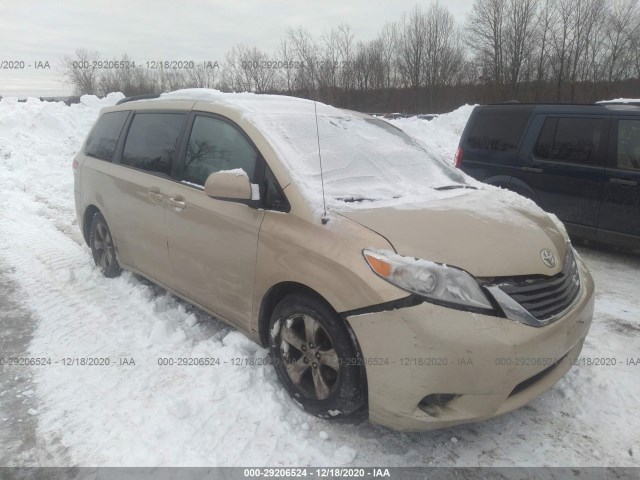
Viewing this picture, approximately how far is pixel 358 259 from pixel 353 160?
1.08m

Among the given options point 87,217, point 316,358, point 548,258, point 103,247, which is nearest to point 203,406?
point 316,358

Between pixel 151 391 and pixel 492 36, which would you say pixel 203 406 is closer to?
pixel 151 391

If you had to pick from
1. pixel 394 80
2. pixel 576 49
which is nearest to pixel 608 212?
pixel 576 49

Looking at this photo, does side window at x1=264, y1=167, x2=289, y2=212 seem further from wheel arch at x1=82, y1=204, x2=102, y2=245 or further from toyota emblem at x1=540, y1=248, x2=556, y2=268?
wheel arch at x1=82, y1=204, x2=102, y2=245

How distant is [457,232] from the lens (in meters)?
2.53

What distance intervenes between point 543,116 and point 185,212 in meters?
4.88

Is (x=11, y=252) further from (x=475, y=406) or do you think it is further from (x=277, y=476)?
(x=475, y=406)

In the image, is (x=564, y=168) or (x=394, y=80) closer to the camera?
(x=564, y=168)

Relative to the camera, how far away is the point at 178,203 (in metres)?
3.52

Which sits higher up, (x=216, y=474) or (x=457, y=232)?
(x=457, y=232)

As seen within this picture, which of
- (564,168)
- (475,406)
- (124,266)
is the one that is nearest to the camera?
(475,406)

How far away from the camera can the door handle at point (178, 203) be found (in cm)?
347

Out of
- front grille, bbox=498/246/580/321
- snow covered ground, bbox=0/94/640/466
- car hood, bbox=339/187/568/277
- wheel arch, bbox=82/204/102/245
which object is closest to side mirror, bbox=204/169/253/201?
car hood, bbox=339/187/568/277

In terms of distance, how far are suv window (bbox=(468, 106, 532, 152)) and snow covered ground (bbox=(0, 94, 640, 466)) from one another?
2.41 m
